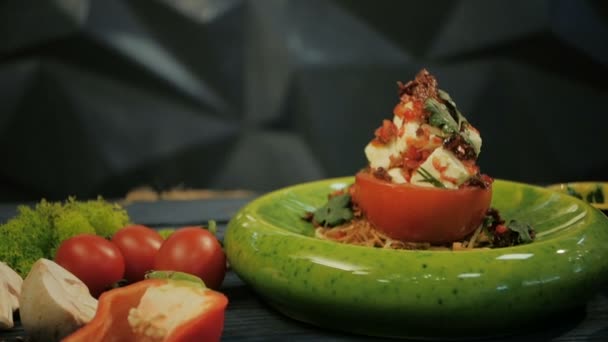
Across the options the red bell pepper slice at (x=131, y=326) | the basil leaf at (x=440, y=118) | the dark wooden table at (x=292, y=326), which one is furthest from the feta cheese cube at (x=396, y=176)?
the red bell pepper slice at (x=131, y=326)

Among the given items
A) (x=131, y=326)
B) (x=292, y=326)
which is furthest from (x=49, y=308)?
(x=292, y=326)

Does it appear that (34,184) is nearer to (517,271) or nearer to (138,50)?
(138,50)

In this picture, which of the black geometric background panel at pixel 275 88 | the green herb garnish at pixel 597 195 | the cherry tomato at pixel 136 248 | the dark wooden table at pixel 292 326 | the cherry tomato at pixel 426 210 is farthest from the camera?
the black geometric background panel at pixel 275 88

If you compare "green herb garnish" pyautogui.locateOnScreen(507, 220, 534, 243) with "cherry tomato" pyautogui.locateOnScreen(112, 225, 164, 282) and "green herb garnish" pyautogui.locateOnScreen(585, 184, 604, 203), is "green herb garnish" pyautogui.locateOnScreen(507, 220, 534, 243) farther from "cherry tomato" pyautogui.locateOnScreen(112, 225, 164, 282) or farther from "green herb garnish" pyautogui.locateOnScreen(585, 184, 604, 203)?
"cherry tomato" pyautogui.locateOnScreen(112, 225, 164, 282)

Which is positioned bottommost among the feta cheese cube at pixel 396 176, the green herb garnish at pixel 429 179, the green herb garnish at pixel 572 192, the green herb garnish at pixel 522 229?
the green herb garnish at pixel 522 229

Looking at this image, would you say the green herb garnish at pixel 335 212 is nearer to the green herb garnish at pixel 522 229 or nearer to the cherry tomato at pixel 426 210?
the cherry tomato at pixel 426 210
